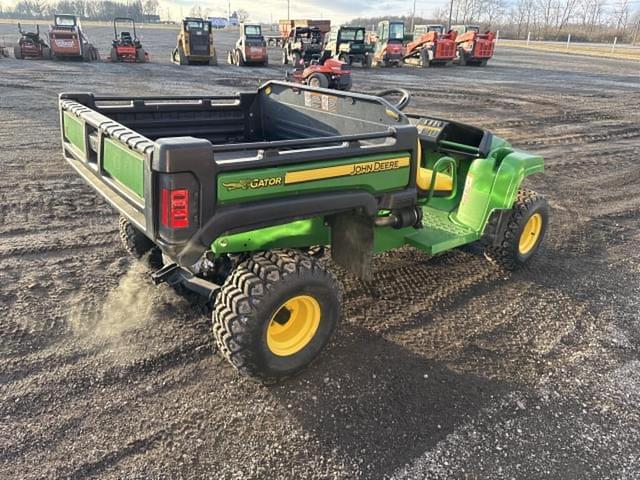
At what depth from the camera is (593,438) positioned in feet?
8.76

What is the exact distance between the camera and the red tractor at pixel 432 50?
25.2m

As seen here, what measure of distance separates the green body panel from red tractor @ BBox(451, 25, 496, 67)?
24.2 m

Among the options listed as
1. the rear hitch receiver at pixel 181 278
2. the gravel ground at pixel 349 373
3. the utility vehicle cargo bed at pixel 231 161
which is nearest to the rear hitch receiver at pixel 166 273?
the rear hitch receiver at pixel 181 278

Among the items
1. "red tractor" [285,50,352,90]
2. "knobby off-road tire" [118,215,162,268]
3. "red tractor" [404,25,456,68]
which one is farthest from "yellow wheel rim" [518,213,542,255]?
"red tractor" [404,25,456,68]

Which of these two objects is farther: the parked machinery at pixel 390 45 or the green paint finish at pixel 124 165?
the parked machinery at pixel 390 45

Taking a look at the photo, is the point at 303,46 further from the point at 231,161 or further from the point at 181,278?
the point at 231,161

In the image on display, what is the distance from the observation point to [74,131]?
3.45 meters

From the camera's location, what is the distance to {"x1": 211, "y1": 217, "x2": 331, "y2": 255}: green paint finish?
2957 mm

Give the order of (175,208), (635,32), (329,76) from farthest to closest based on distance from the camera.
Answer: (635,32), (329,76), (175,208)

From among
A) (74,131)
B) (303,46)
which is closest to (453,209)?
(74,131)

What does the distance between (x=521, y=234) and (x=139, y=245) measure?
3054mm

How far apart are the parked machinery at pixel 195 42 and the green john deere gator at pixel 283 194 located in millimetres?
19522

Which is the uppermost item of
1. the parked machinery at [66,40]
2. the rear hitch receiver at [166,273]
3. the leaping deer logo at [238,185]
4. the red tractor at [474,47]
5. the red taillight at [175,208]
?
the red tractor at [474,47]

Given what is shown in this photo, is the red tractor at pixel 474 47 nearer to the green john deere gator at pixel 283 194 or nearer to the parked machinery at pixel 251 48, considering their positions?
the parked machinery at pixel 251 48
